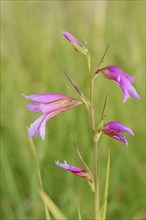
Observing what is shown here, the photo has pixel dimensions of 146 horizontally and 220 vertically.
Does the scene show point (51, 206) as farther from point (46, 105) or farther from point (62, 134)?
point (62, 134)

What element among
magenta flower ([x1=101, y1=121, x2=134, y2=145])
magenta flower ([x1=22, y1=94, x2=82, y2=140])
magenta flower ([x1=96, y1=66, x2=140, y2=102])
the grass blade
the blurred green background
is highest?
magenta flower ([x1=96, y1=66, x2=140, y2=102])

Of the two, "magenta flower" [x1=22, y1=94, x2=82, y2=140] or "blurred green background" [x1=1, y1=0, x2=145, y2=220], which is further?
"blurred green background" [x1=1, y1=0, x2=145, y2=220]

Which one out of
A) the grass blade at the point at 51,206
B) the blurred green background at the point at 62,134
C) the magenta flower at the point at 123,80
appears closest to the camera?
the magenta flower at the point at 123,80

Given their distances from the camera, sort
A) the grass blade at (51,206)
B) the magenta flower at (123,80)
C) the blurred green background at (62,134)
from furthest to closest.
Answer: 1. the blurred green background at (62,134)
2. the grass blade at (51,206)
3. the magenta flower at (123,80)

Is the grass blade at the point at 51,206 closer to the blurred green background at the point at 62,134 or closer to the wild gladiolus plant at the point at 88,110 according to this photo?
the wild gladiolus plant at the point at 88,110

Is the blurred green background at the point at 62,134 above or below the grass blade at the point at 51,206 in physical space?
below

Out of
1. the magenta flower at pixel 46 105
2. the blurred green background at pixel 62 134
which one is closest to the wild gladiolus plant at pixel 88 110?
the magenta flower at pixel 46 105

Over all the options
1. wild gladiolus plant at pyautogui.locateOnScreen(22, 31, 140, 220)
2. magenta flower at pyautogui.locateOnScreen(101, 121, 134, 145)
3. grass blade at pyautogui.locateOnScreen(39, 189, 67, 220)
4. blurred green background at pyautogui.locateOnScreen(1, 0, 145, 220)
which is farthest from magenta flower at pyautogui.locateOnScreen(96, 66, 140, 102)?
blurred green background at pyautogui.locateOnScreen(1, 0, 145, 220)

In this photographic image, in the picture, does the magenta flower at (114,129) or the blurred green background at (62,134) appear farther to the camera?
the blurred green background at (62,134)

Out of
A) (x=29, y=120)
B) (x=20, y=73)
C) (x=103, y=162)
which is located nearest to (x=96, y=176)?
(x=103, y=162)

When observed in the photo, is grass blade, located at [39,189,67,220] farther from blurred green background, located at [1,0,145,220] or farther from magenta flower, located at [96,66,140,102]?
blurred green background, located at [1,0,145,220]

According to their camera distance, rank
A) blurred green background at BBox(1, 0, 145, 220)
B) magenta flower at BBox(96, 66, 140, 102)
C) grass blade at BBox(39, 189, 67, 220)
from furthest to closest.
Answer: blurred green background at BBox(1, 0, 145, 220) → grass blade at BBox(39, 189, 67, 220) → magenta flower at BBox(96, 66, 140, 102)

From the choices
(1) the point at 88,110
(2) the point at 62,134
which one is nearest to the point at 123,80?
(1) the point at 88,110
